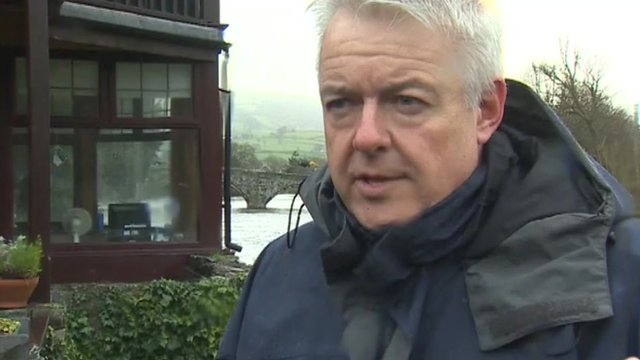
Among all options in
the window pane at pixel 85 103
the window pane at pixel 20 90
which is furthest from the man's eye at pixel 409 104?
the window pane at pixel 85 103

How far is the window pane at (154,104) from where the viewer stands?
1016cm

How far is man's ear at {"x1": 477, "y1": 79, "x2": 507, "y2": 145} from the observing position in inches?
61.1

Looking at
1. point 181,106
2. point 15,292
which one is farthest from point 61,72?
point 15,292

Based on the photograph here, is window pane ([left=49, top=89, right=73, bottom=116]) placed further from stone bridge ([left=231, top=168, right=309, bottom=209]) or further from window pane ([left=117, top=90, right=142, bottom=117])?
stone bridge ([left=231, top=168, right=309, bottom=209])

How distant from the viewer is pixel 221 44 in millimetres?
10047

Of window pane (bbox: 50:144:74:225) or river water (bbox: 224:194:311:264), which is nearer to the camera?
window pane (bbox: 50:144:74:225)

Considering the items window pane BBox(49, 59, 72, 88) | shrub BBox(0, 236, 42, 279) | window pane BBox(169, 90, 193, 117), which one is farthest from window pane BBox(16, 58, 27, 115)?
shrub BBox(0, 236, 42, 279)

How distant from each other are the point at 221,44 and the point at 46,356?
4402 mm

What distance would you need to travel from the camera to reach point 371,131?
1.48 m

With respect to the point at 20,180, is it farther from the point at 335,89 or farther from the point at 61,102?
the point at 335,89

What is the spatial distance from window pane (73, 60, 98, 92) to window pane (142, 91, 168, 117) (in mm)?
534

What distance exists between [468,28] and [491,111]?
16 centimetres

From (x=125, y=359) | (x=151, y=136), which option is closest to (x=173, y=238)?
(x=151, y=136)

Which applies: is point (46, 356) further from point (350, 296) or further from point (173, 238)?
point (350, 296)
